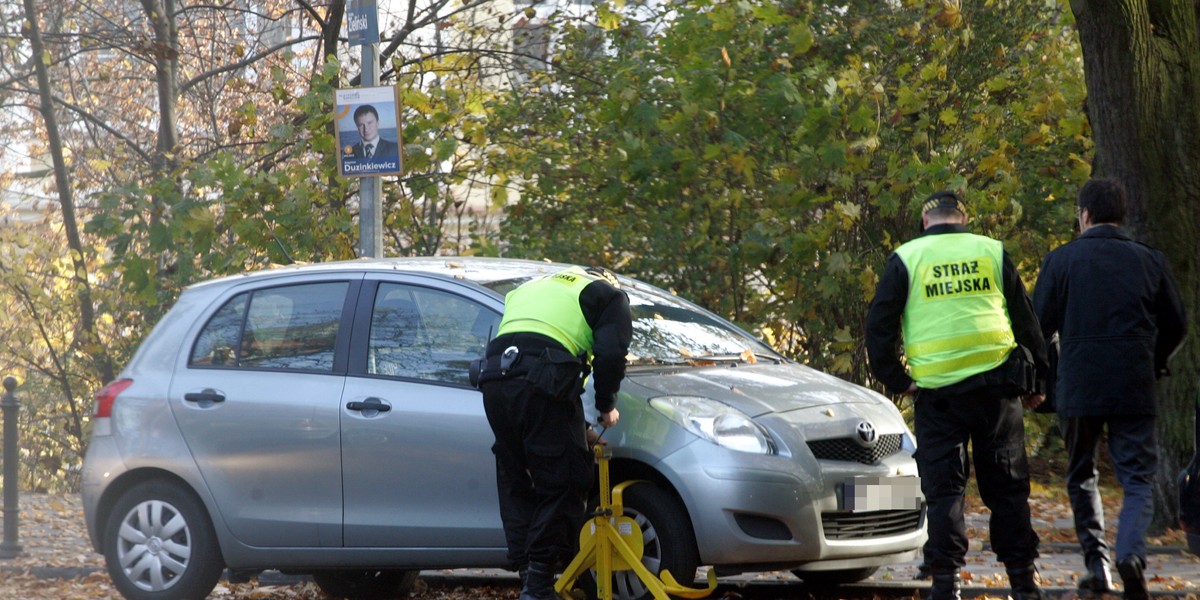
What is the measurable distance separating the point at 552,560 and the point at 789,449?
1089 millimetres

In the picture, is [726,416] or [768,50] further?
[768,50]

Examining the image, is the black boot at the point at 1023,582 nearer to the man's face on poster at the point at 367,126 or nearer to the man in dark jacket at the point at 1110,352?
the man in dark jacket at the point at 1110,352

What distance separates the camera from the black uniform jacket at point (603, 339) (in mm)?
5559

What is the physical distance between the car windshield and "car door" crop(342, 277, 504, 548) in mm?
315

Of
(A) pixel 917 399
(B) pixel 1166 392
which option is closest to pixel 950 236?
(A) pixel 917 399

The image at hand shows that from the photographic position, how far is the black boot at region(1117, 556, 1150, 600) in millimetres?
5660

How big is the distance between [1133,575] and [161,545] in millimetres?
4410

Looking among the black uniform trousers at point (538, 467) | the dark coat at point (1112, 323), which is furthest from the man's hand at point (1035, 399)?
the black uniform trousers at point (538, 467)

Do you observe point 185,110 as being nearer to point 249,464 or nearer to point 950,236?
point 249,464

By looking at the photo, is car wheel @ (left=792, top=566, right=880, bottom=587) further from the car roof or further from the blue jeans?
the car roof

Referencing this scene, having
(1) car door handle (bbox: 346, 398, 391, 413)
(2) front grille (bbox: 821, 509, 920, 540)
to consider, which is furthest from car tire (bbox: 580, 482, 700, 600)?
(1) car door handle (bbox: 346, 398, 391, 413)

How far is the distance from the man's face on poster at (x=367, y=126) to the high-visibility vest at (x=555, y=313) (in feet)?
10.9

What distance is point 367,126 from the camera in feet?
28.9

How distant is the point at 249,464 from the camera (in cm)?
662
